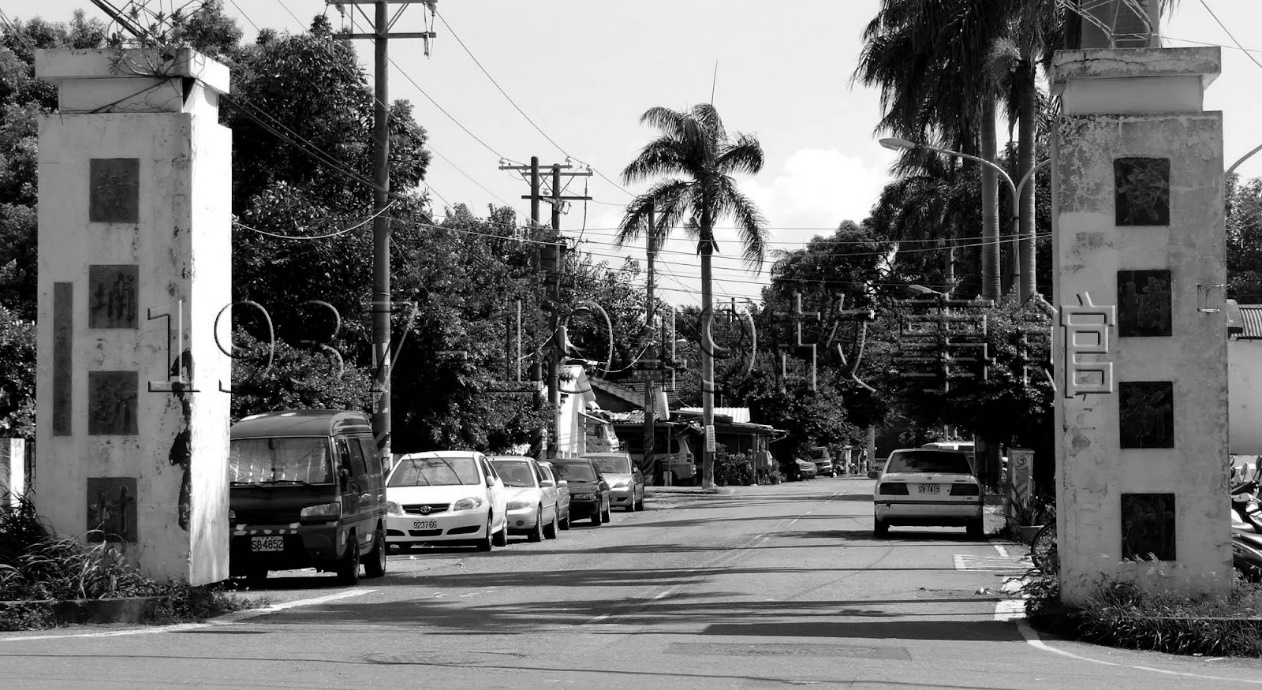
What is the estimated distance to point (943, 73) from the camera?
34.5 m

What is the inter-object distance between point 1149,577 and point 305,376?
16.6 metres

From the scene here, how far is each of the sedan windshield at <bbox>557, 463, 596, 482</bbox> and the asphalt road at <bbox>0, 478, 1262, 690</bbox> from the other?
37.4 feet

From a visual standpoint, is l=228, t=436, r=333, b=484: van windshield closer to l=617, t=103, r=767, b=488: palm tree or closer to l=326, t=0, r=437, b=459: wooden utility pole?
l=326, t=0, r=437, b=459: wooden utility pole

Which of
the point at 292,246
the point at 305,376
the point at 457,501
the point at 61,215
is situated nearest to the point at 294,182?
the point at 292,246

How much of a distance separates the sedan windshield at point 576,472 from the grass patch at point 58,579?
19570 mm

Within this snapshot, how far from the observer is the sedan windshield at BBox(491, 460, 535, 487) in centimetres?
2762

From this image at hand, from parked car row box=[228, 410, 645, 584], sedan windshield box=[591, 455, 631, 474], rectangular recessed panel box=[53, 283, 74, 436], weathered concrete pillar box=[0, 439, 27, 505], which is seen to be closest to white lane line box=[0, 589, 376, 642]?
parked car row box=[228, 410, 645, 584]

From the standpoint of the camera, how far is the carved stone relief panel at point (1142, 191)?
13844 millimetres

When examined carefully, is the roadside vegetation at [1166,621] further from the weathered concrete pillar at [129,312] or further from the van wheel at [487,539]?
the van wheel at [487,539]

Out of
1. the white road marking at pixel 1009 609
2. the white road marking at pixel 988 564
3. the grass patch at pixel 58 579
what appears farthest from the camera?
the white road marking at pixel 988 564

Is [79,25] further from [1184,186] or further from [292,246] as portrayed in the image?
[1184,186]

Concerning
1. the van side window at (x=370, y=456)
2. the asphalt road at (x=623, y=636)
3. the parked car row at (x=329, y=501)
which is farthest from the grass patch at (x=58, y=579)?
the van side window at (x=370, y=456)

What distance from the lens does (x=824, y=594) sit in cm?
1678

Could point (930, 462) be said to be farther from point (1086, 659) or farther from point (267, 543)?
point (1086, 659)
